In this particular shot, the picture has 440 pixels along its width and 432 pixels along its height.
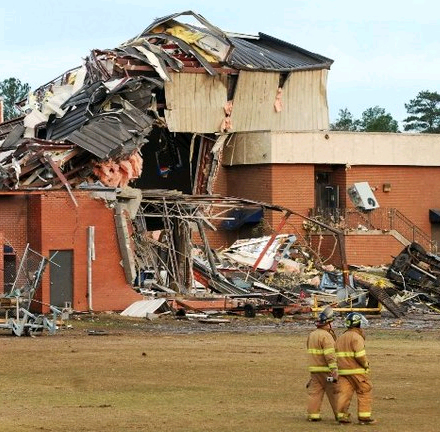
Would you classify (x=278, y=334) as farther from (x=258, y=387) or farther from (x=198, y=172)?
(x=198, y=172)

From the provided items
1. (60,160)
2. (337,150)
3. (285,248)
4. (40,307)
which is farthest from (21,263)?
(337,150)

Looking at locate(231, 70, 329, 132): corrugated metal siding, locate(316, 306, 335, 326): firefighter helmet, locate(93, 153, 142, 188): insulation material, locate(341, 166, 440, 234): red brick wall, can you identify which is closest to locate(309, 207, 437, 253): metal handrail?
locate(341, 166, 440, 234): red brick wall

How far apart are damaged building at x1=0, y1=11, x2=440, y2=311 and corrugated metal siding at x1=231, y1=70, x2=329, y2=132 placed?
0.25ft

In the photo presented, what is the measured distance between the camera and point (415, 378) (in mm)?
26344

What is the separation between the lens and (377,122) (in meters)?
123

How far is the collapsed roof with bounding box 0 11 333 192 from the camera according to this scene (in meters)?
46.7

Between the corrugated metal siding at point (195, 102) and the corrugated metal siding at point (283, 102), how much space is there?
1.03m

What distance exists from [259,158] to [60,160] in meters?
17.4

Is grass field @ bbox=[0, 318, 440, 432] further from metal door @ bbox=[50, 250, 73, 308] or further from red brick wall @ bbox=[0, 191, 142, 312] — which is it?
red brick wall @ bbox=[0, 191, 142, 312]

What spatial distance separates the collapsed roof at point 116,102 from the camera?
46.7 m

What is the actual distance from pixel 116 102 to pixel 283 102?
14486 millimetres

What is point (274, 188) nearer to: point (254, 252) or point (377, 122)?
point (254, 252)

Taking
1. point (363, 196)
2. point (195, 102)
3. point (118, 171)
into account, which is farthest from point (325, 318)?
point (363, 196)

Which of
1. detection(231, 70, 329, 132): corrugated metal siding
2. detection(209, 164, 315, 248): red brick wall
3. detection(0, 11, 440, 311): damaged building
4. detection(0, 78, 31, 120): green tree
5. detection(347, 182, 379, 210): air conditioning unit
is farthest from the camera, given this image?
detection(0, 78, 31, 120): green tree
